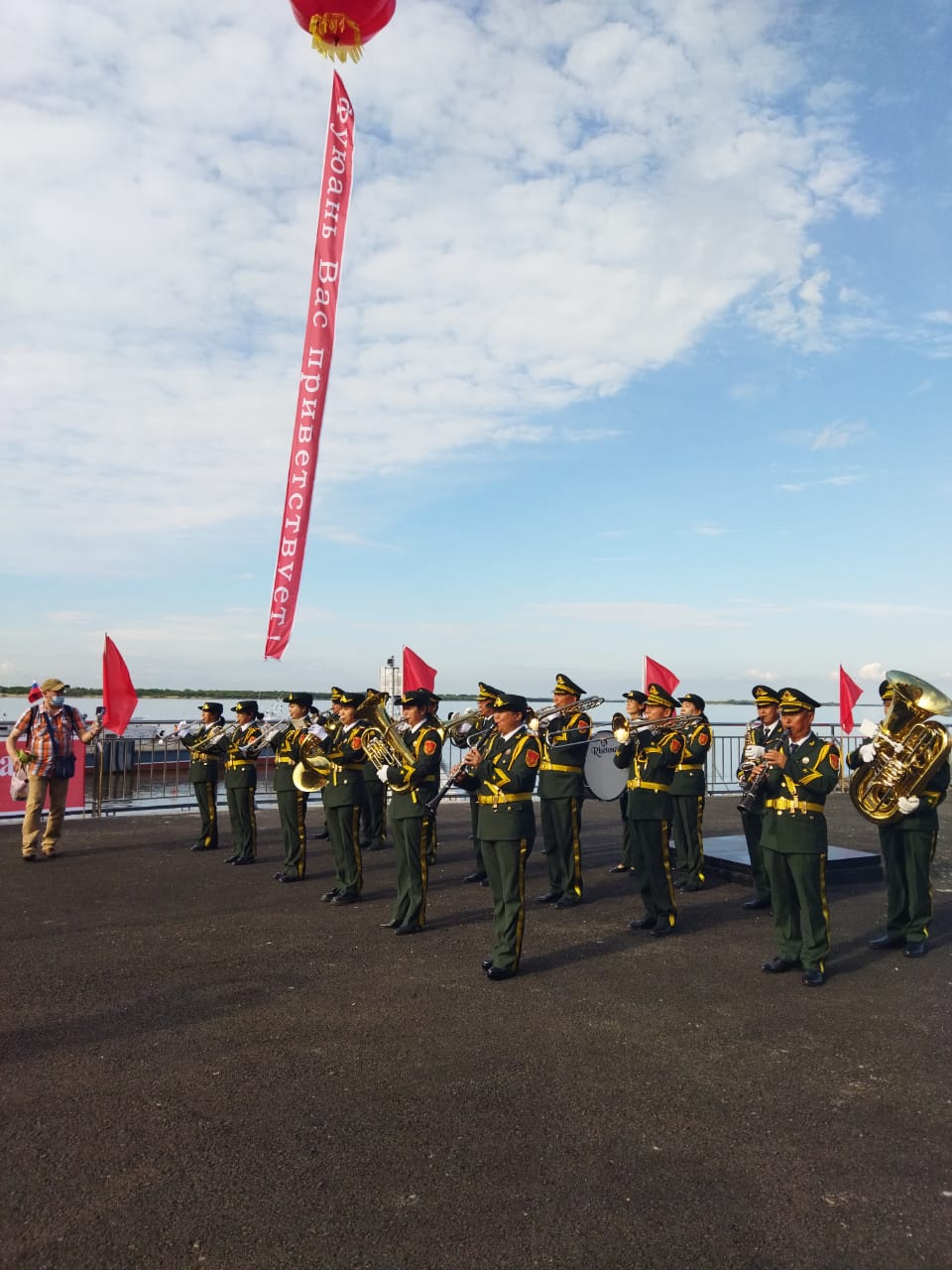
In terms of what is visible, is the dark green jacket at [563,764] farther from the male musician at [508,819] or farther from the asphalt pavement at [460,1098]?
the male musician at [508,819]

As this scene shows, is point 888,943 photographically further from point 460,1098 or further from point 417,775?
point 460,1098

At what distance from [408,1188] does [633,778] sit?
17.0 feet

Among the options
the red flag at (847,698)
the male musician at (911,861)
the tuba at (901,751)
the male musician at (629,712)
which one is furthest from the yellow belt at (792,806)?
the red flag at (847,698)

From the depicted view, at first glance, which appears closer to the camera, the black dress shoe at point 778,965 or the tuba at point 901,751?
the black dress shoe at point 778,965

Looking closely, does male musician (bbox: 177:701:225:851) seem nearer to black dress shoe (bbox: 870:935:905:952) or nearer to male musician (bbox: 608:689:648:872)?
male musician (bbox: 608:689:648:872)

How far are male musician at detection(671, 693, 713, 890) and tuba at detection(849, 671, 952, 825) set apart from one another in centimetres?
254

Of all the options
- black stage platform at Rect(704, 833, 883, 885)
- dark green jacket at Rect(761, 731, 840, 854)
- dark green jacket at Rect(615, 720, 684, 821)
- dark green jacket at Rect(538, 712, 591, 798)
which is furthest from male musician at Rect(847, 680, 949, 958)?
dark green jacket at Rect(538, 712, 591, 798)

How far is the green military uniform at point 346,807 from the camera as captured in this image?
9055mm

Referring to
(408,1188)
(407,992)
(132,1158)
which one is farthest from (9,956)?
(408,1188)

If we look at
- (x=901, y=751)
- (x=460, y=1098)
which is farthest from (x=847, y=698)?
(x=460, y=1098)

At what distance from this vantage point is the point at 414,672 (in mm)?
15531

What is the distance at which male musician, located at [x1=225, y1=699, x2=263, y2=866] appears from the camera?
11.2 m

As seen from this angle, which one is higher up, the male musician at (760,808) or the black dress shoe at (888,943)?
the male musician at (760,808)

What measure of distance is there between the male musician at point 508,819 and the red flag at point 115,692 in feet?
30.0
